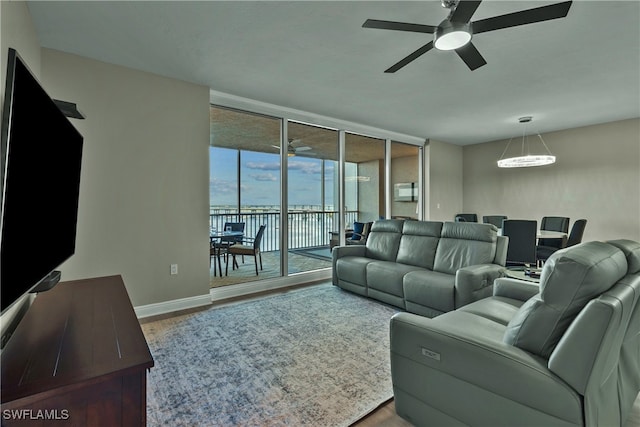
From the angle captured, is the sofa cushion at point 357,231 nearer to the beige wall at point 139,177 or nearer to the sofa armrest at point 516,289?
the beige wall at point 139,177

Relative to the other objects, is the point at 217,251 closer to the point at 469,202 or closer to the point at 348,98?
the point at 348,98

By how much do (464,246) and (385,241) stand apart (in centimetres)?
109

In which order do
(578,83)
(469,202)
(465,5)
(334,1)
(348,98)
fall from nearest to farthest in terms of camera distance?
(465,5)
(334,1)
(578,83)
(348,98)
(469,202)

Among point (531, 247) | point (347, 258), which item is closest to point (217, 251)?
point (347, 258)

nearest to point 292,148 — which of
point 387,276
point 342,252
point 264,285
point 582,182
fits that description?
point 342,252

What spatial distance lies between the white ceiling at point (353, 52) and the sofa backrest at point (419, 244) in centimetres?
175

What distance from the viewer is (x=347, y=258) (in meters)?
4.31

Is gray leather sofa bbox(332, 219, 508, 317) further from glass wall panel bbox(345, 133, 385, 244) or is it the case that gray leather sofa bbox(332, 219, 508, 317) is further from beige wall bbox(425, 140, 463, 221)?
beige wall bbox(425, 140, 463, 221)

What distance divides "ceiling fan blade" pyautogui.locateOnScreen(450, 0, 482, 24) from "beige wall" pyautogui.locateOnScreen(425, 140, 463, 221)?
5.18m

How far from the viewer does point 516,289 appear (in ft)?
7.70

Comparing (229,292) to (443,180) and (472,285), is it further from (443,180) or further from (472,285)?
(443,180)

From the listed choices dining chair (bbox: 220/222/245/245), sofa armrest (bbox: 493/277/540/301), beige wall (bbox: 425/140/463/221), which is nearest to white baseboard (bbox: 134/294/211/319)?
dining chair (bbox: 220/222/245/245)

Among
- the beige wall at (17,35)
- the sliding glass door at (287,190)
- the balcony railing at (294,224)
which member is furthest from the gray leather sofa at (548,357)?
the balcony railing at (294,224)

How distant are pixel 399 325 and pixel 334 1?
2.18 meters
